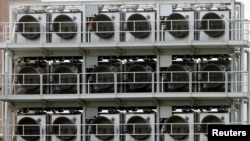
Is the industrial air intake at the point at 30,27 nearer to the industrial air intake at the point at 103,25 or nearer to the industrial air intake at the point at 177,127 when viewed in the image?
the industrial air intake at the point at 103,25

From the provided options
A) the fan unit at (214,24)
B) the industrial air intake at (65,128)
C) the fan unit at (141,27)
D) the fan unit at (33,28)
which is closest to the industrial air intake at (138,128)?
the industrial air intake at (65,128)

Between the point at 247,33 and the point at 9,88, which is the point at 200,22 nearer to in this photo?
the point at 247,33

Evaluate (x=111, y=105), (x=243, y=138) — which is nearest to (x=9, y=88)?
(x=111, y=105)

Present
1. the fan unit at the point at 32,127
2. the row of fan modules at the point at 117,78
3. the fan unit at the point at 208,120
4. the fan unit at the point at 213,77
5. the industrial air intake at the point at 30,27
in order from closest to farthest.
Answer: the fan unit at the point at 208,120 → the fan unit at the point at 213,77 → the row of fan modules at the point at 117,78 → the fan unit at the point at 32,127 → the industrial air intake at the point at 30,27

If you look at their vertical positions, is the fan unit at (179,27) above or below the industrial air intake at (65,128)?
above

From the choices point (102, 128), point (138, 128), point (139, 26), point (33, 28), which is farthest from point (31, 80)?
point (139, 26)

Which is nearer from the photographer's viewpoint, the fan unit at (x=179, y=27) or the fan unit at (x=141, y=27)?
the fan unit at (x=179, y=27)

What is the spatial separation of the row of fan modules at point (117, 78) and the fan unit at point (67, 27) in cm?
98

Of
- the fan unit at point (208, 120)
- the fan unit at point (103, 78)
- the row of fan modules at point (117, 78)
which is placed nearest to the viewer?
the fan unit at point (208, 120)

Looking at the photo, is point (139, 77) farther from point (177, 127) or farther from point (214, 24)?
point (214, 24)

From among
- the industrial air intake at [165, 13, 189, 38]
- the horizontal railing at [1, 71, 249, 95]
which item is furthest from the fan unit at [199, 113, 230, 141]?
the industrial air intake at [165, 13, 189, 38]

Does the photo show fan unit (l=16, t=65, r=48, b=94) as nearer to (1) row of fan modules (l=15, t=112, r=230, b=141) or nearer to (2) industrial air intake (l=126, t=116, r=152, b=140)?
(1) row of fan modules (l=15, t=112, r=230, b=141)

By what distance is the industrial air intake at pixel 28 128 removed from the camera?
48.9 m

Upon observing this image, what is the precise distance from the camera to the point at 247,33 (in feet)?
157
